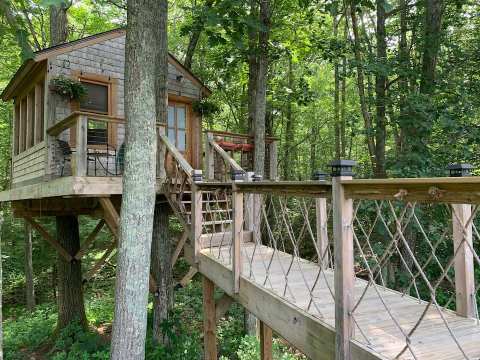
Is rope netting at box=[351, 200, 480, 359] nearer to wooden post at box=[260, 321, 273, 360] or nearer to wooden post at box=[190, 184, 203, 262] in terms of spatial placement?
wooden post at box=[190, 184, 203, 262]

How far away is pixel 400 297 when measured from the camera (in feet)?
9.87

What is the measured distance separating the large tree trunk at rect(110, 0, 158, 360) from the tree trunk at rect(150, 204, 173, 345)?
73.0 inches

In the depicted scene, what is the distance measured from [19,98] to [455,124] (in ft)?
30.0

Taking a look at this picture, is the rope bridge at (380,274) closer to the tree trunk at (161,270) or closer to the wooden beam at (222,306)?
the wooden beam at (222,306)

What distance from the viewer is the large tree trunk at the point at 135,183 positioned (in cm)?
360

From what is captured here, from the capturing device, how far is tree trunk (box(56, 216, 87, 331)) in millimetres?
7770

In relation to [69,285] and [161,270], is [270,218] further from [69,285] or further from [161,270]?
[161,270]

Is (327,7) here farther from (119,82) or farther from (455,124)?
(119,82)

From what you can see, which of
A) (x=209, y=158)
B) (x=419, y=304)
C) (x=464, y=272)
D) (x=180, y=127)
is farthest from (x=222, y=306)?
(x=180, y=127)

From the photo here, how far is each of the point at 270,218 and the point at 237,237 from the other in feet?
25.5

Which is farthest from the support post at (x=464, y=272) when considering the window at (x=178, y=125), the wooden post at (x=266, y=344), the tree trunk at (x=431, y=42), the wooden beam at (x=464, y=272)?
the window at (x=178, y=125)

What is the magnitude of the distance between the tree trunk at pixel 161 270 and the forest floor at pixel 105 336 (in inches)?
7.2

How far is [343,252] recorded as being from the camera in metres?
2.01

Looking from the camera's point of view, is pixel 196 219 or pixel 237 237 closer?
pixel 237 237
